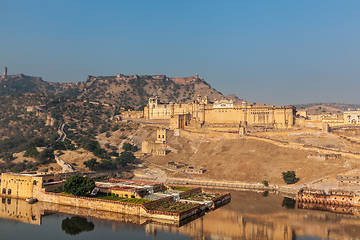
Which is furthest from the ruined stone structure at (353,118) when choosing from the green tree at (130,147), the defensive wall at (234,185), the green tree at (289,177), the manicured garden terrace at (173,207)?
the manicured garden terrace at (173,207)

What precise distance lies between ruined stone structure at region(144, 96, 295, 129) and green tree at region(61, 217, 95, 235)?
47.3 m

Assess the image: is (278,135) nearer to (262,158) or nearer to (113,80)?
(262,158)

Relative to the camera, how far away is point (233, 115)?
82625 mm

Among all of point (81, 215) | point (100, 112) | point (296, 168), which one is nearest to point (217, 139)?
point (296, 168)

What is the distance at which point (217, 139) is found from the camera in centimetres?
7262

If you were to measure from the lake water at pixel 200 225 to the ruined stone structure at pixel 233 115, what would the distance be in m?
37.1

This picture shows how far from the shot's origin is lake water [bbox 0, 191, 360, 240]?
3134 centimetres

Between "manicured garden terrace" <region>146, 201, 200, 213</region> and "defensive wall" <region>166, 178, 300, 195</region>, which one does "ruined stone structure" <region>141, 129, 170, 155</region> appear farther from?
"manicured garden terrace" <region>146, 201, 200, 213</region>

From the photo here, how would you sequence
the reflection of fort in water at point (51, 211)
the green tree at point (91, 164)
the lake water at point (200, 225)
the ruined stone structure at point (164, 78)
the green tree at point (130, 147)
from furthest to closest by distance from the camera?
the ruined stone structure at point (164, 78)
the green tree at point (130, 147)
the green tree at point (91, 164)
the reflection of fort in water at point (51, 211)
the lake water at point (200, 225)

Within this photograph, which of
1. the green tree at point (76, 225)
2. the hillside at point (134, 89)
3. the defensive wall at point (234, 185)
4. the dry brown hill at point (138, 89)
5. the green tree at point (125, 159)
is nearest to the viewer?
the green tree at point (76, 225)

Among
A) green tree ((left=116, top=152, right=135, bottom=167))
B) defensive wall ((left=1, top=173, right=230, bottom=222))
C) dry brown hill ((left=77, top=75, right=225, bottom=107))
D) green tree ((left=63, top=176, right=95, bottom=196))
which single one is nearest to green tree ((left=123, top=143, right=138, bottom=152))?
green tree ((left=116, top=152, right=135, bottom=167))

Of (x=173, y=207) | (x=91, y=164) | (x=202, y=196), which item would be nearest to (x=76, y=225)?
(x=173, y=207)

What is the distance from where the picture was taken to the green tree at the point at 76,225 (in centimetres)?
3284

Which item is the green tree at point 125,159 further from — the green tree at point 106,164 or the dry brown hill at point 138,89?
the dry brown hill at point 138,89
